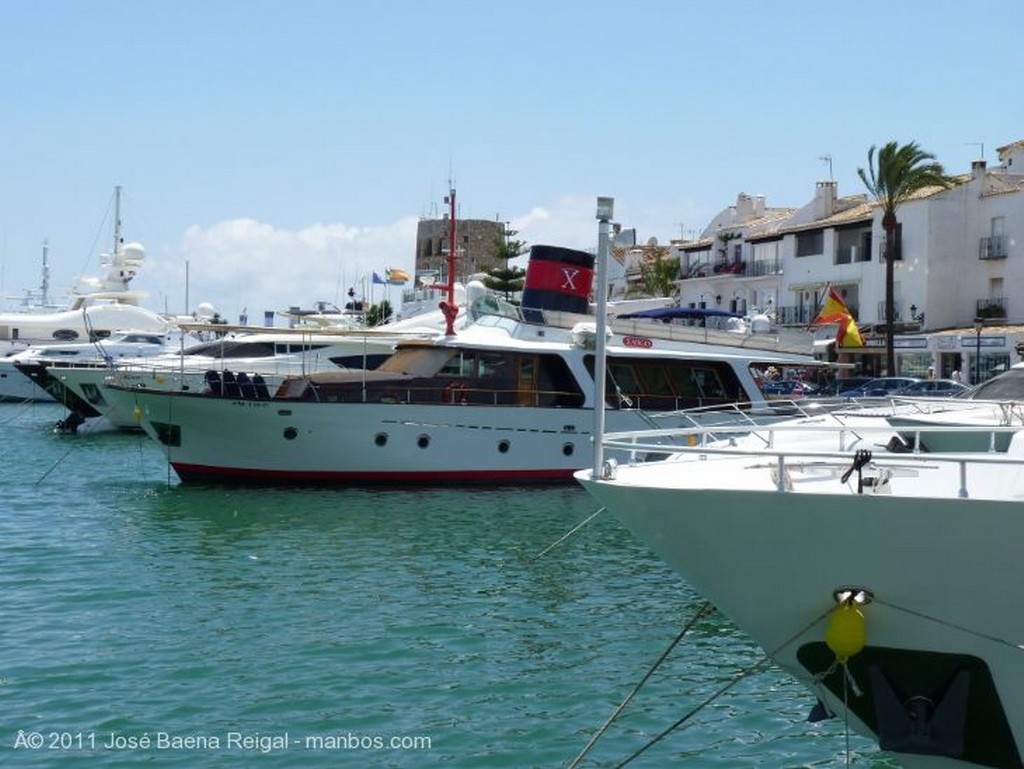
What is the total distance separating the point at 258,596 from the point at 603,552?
5.02m

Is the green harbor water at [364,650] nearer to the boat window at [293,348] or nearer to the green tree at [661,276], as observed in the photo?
the boat window at [293,348]

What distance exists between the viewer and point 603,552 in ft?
57.8

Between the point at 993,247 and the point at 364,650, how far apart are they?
41.2 meters

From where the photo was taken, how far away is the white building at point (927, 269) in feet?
154

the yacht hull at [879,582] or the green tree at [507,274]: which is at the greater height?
the green tree at [507,274]

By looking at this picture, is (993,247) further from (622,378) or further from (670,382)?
(622,378)

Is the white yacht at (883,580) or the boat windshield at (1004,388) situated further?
the boat windshield at (1004,388)

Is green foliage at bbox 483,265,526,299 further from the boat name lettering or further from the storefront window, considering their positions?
the boat name lettering

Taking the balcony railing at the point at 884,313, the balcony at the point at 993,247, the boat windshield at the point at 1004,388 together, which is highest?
the balcony at the point at 993,247

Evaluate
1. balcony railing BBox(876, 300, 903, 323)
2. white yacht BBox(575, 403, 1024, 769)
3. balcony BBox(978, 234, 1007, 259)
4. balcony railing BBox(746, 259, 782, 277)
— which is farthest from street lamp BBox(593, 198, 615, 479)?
balcony railing BBox(746, 259, 782, 277)

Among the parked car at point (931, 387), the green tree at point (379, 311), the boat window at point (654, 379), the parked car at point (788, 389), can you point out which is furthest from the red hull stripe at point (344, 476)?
the green tree at point (379, 311)

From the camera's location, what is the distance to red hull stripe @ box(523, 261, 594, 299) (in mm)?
27016

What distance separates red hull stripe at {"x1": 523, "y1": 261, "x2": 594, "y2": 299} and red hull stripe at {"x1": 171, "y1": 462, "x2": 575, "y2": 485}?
429 cm

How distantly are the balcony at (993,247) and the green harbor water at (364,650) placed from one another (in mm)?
32291
